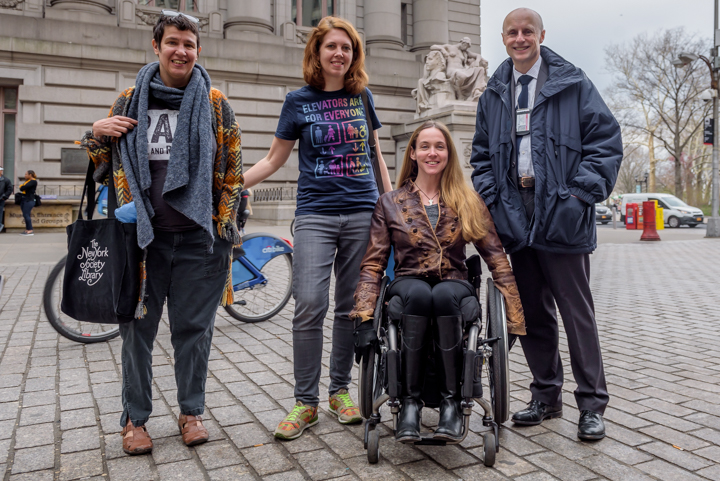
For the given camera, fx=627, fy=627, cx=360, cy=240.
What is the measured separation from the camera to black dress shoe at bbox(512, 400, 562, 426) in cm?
344

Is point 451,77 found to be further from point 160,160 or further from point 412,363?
point 412,363

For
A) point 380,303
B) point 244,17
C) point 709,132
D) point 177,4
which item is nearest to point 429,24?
point 244,17

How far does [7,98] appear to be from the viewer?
21.6m

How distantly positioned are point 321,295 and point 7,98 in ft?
73.3

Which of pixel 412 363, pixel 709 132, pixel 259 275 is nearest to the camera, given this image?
pixel 412 363

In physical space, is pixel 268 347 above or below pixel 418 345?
below

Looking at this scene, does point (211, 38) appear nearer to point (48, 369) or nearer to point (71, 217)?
point (71, 217)

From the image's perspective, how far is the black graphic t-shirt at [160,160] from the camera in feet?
10.0

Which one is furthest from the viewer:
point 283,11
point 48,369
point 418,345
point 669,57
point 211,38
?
point 669,57

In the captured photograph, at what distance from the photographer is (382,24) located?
27.5 meters

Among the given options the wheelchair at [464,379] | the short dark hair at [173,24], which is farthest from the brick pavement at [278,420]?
the short dark hair at [173,24]

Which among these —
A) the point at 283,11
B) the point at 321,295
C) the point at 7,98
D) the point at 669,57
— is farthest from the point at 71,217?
the point at 669,57

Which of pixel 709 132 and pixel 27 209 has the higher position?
pixel 709 132

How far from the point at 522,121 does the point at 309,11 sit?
26193mm
